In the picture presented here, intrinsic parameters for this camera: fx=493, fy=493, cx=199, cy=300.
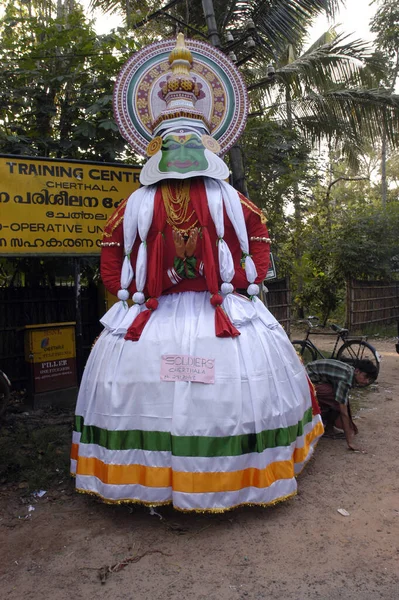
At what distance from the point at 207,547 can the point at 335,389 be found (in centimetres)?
227

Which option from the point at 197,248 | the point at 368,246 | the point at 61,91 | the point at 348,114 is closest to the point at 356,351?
the point at 348,114

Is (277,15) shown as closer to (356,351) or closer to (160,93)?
(160,93)

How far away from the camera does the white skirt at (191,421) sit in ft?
10.4

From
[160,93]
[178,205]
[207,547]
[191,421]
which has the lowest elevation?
[207,547]

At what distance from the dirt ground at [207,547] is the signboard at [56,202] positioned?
7.70ft

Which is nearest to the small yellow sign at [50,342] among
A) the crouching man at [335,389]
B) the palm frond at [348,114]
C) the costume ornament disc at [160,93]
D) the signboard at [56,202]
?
the signboard at [56,202]

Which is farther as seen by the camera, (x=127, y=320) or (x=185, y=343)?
(x=127, y=320)

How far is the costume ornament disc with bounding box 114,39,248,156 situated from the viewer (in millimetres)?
4250

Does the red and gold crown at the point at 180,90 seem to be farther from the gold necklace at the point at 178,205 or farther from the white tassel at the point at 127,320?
the white tassel at the point at 127,320

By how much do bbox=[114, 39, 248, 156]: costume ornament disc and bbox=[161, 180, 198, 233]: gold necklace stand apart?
0.66 meters

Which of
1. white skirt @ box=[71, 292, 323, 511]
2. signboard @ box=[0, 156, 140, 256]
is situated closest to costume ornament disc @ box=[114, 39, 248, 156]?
signboard @ box=[0, 156, 140, 256]

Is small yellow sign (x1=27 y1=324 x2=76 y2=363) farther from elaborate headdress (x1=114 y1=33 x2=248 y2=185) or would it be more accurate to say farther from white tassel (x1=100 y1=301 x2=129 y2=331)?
elaborate headdress (x1=114 y1=33 x2=248 y2=185)

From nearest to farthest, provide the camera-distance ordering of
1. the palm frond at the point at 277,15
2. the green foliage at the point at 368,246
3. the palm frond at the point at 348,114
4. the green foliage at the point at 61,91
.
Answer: the green foliage at the point at 61,91
the palm frond at the point at 277,15
the palm frond at the point at 348,114
the green foliage at the point at 368,246

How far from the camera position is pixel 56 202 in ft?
16.8
